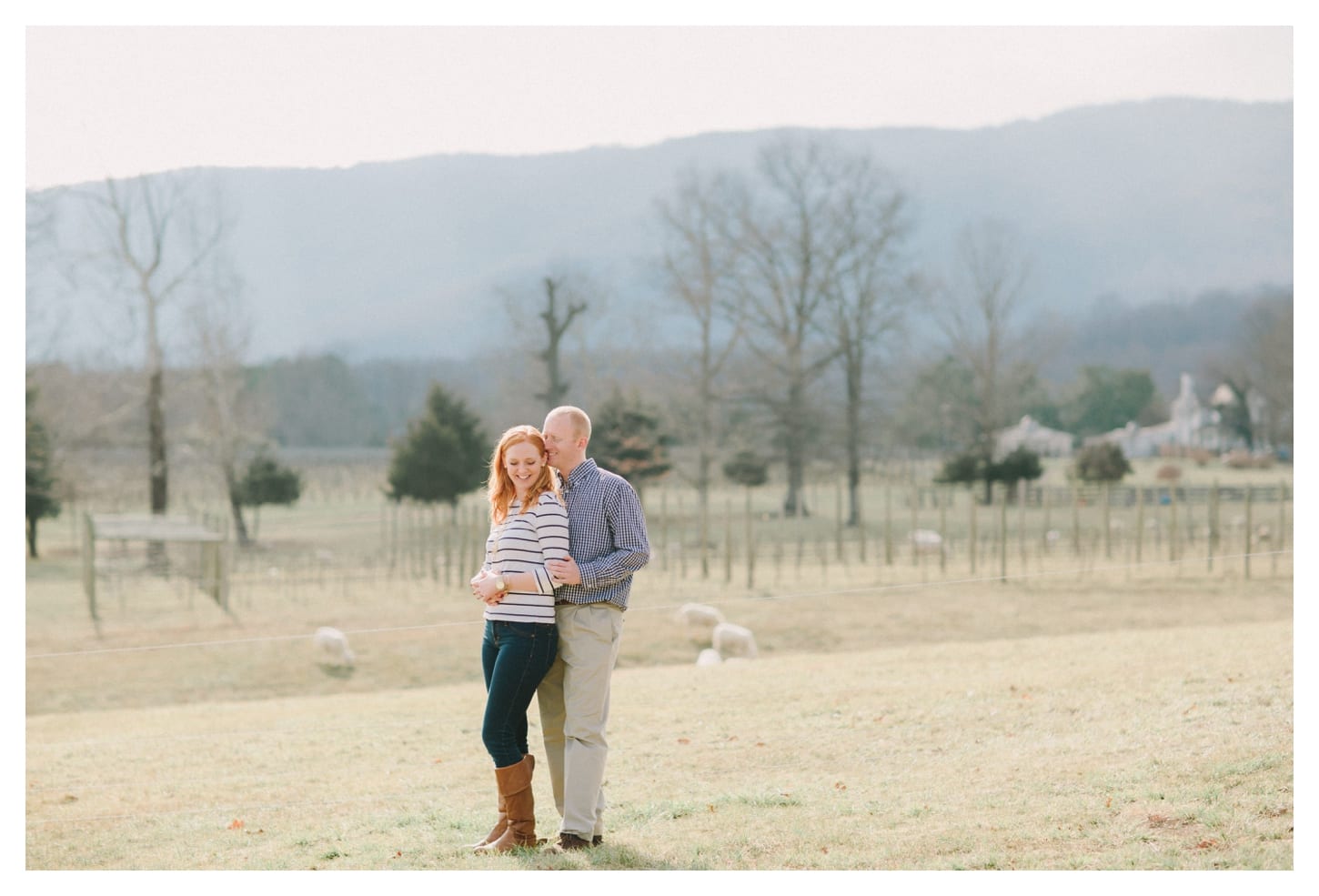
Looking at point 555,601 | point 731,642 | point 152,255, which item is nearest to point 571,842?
point 555,601

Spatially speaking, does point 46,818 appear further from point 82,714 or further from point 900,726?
point 82,714

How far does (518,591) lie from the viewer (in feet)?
11.4

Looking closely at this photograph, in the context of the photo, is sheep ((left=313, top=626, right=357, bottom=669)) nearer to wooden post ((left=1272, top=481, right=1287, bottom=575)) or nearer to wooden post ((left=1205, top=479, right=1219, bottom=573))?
wooden post ((left=1272, top=481, right=1287, bottom=575))

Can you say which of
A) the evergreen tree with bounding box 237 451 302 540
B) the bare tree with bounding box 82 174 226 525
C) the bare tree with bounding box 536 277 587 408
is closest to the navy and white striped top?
the bare tree with bounding box 536 277 587 408

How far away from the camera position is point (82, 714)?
29.1 ft

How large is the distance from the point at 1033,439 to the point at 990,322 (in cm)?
314

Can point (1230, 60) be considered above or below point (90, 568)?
above

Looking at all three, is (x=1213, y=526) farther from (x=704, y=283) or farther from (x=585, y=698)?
(x=585, y=698)

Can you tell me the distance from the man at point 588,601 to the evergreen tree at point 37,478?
18.7m

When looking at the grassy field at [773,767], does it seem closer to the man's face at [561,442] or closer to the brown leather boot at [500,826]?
the brown leather boot at [500,826]

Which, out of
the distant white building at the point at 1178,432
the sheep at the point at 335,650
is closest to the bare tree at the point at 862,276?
the distant white building at the point at 1178,432

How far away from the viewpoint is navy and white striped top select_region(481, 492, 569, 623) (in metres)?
3.48
